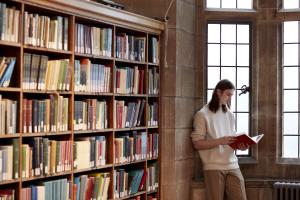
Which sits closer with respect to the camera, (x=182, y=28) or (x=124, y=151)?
(x=124, y=151)

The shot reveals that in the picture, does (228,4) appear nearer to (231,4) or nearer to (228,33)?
(231,4)

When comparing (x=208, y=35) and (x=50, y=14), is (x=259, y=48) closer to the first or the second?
(x=208, y=35)

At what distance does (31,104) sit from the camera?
5.03 metres

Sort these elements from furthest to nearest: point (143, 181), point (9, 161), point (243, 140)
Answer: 1. point (243, 140)
2. point (143, 181)
3. point (9, 161)

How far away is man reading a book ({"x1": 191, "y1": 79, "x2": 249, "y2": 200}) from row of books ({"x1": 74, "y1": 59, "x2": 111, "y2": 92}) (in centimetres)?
154

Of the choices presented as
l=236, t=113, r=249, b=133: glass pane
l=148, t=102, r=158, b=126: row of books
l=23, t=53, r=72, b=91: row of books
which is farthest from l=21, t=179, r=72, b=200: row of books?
l=236, t=113, r=249, b=133: glass pane

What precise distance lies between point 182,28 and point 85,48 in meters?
1.83

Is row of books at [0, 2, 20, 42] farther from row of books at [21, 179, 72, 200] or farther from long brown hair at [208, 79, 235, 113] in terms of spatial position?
long brown hair at [208, 79, 235, 113]

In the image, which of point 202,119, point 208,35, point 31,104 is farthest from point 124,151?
point 208,35

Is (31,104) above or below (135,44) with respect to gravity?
below

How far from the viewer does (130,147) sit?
6520 millimetres

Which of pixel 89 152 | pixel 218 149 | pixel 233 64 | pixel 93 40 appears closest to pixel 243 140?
pixel 218 149

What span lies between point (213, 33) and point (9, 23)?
3.67 metres

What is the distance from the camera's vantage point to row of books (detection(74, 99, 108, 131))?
18.6 ft
